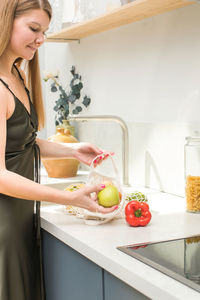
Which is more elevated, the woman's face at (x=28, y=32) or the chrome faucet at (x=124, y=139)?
the woman's face at (x=28, y=32)

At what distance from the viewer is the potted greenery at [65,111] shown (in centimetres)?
230

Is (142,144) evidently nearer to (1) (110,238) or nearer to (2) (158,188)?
(2) (158,188)

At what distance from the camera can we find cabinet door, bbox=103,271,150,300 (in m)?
1.00

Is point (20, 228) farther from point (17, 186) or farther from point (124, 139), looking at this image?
point (124, 139)

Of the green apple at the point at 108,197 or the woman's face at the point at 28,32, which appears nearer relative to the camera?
the woman's face at the point at 28,32

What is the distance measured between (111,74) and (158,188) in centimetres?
67

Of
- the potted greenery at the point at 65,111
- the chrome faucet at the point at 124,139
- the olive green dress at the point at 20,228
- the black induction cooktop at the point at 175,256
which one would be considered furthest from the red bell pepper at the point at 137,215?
the potted greenery at the point at 65,111

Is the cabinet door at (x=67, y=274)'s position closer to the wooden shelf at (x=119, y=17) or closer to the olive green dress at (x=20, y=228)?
the olive green dress at (x=20, y=228)

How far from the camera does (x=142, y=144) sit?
2.02 meters

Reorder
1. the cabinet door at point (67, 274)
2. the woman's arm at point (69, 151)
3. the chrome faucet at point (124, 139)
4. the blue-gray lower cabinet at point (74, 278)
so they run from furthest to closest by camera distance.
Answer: the chrome faucet at point (124, 139)
the woman's arm at point (69, 151)
the cabinet door at point (67, 274)
the blue-gray lower cabinet at point (74, 278)

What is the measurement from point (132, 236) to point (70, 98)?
4.76 ft

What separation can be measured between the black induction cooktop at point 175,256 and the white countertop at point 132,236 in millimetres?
16

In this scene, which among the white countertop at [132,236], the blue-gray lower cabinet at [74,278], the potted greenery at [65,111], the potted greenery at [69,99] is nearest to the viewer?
the white countertop at [132,236]

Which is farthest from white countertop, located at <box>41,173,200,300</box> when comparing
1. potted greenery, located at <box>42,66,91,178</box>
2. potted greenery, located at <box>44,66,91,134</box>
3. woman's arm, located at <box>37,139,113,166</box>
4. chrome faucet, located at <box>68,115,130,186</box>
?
potted greenery, located at <box>44,66,91,134</box>
